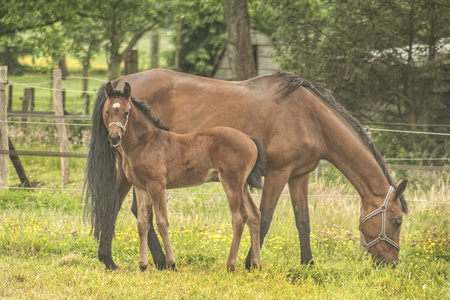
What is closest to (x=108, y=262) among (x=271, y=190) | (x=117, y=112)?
(x=117, y=112)

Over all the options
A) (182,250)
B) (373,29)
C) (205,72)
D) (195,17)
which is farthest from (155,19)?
(182,250)

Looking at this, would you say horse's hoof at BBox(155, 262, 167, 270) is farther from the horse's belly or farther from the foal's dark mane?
the foal's dark mane

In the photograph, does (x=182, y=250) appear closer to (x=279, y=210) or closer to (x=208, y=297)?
(x=208, y=297)

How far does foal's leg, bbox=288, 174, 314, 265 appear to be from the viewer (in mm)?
6258

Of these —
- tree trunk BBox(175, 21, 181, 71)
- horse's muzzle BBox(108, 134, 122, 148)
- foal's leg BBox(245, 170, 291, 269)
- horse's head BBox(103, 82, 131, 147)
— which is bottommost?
foal's leg BBox(245, 170, 291, 269)

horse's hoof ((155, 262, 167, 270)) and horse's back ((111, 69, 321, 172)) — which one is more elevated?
horse's back ((111, 69, 321, 172))

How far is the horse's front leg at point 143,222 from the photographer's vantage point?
5.47 m

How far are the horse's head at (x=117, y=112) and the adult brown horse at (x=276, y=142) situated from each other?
753mm

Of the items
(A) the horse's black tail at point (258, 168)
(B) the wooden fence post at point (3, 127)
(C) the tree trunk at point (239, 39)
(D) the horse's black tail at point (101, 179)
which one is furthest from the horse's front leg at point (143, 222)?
(C) the tree trunk at point (239, 39)

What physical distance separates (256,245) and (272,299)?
85 centimetres

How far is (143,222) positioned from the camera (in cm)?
549

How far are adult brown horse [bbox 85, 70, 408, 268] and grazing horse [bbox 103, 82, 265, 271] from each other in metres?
0.49

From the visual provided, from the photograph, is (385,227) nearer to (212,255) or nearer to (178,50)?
(212,255)

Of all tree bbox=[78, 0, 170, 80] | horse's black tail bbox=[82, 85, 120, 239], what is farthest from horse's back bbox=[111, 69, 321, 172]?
tree bbox=[78, 0, 170, 80]
